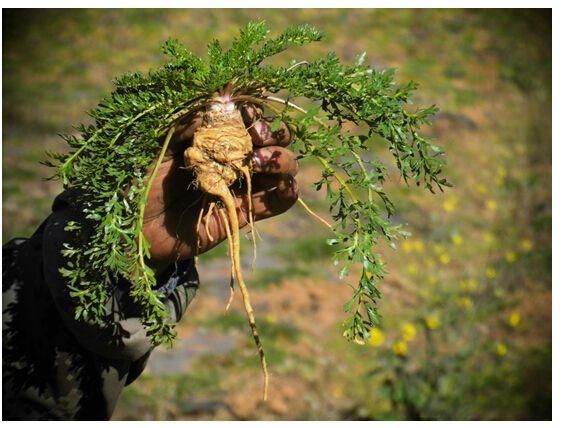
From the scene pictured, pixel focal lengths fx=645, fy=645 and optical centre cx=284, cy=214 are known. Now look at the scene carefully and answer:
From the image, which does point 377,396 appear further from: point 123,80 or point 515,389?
point 123,80

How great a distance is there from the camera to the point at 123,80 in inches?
81.5

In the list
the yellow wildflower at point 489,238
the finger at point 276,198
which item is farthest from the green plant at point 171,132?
the yellow wildflower at point 489,238

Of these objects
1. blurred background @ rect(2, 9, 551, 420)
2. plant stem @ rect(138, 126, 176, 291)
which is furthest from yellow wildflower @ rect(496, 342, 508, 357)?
plant stem @ rect(138, 126, 176, 291)

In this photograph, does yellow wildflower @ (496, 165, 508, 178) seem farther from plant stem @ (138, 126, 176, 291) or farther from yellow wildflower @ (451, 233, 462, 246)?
plant stem @ (138, 126, 176, 291)

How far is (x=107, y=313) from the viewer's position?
2.15 metres

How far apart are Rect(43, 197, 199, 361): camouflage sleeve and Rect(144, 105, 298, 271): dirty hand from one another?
0.40 ft

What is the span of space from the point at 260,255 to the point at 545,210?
308 cm

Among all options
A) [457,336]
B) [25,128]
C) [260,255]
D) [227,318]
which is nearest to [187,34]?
[25,128]

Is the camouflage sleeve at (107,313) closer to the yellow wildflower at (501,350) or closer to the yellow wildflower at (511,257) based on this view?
the yellow wildflower at (501,350)

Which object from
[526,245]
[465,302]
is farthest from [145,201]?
[526,245]

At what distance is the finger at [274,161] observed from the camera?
2180mm

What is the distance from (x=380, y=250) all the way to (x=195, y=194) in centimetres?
348

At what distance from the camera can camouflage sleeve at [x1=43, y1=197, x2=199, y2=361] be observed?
2.17m

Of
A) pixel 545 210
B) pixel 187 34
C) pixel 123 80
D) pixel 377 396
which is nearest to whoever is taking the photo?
pixel 123 80
